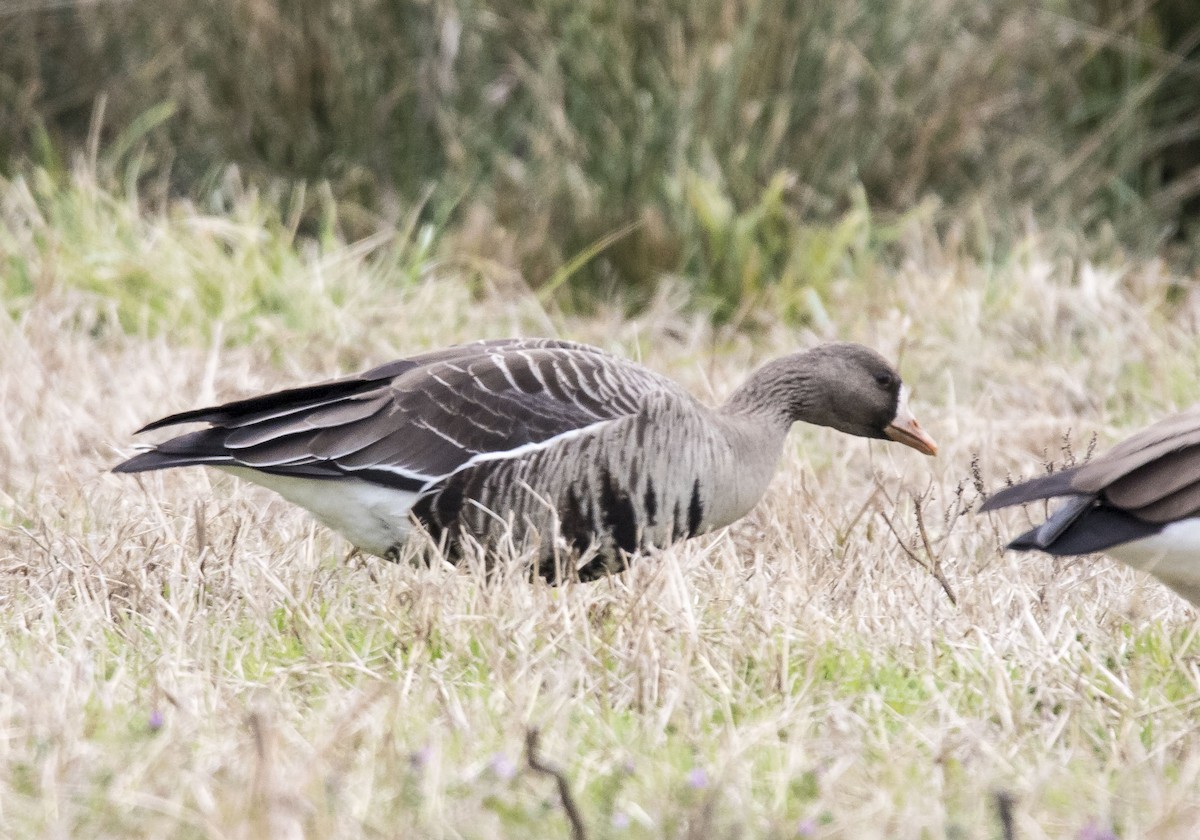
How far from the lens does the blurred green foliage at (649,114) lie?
24.3 ft

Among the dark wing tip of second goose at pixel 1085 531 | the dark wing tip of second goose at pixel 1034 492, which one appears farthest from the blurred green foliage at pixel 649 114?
the dark wing tip of second goose at pixel 1085 531

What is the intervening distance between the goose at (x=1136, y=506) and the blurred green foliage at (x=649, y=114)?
151 inches

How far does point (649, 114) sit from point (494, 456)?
153 inches

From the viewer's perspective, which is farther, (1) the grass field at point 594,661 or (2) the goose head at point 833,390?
(2) the goose head at point 833,390

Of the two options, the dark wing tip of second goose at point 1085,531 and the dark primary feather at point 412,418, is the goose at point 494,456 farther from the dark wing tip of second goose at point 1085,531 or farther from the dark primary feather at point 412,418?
the dark wing tip of second goose at point 1085,531

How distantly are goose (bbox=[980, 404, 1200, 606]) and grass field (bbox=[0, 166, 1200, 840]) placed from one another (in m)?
0.24

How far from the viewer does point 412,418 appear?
13.0 ft

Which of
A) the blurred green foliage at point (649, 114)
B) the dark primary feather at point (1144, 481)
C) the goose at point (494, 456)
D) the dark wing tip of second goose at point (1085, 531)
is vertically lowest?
the blurred green foliage at point (649, 114)

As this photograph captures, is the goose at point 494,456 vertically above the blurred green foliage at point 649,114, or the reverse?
the goose at point 494,456

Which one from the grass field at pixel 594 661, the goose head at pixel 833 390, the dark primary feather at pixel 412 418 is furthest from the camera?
the goose head at pixel 833 390

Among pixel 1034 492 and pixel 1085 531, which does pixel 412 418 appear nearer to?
pixel 1034 492

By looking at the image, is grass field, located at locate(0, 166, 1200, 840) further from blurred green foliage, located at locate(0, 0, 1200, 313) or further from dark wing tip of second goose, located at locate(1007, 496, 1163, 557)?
blurred green foliage, located at locate(0, 0, 1200, 313)

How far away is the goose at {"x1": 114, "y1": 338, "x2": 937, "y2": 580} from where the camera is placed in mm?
3881

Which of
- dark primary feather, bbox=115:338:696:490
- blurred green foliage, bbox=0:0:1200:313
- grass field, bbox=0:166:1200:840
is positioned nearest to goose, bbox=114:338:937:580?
dark primary feather, bbox=115:338:696:490
